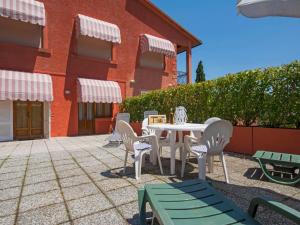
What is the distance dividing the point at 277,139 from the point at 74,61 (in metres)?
10.9

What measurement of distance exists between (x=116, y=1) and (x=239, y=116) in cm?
1172

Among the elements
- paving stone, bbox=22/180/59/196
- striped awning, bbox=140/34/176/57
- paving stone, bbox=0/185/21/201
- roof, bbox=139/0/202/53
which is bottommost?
paving stone, bbox=0/185/21/201

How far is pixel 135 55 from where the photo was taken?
15219mm

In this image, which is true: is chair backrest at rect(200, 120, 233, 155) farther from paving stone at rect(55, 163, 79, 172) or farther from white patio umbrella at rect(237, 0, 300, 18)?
paving stone at rect(55, 163, 79, 172)

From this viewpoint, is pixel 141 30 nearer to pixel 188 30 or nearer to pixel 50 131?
pixel 188 30

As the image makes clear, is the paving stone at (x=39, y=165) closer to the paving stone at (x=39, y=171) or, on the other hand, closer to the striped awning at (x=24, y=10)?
the paving stone at (x=39, y=171)

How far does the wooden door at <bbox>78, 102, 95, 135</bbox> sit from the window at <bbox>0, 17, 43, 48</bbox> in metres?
3.98

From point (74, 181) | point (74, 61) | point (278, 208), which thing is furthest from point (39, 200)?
point (74, 61)

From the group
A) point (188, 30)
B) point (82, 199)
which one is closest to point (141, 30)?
point (188, 30)

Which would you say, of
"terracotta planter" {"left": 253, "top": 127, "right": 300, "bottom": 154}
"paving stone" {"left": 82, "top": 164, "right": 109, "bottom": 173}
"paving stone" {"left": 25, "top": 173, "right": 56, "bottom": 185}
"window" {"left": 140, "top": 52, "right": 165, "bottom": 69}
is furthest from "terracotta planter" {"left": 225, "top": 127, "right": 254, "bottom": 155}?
"window" {"left": 140, "top": 52, "right": 165, "bottom": 69}

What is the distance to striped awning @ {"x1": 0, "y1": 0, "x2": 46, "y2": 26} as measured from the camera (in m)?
10.1

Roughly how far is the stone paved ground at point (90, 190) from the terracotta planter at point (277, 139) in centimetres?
74

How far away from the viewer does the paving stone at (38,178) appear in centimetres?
410

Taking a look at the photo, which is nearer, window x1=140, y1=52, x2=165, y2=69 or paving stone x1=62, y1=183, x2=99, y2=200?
paving stone x1=62, y1=183, x2=99, y2=200
